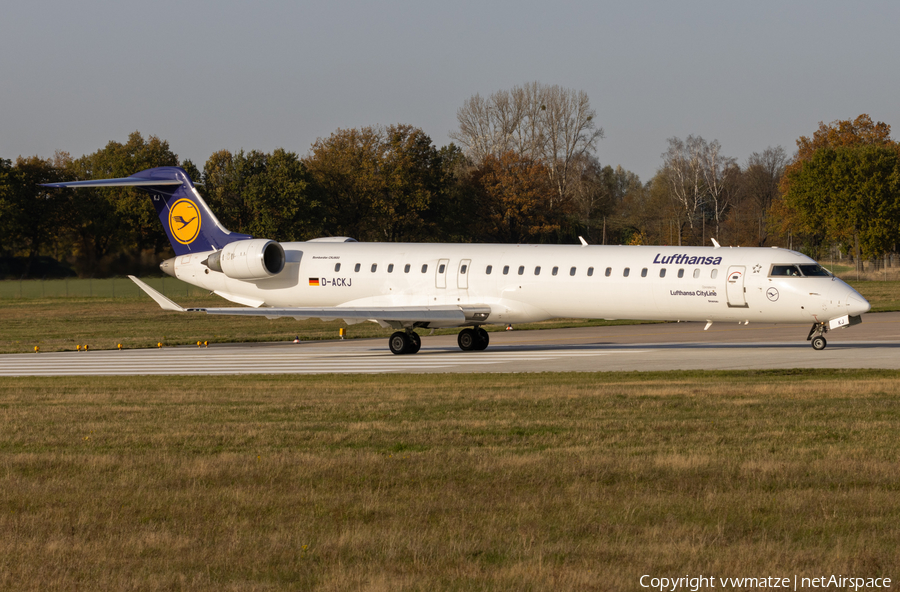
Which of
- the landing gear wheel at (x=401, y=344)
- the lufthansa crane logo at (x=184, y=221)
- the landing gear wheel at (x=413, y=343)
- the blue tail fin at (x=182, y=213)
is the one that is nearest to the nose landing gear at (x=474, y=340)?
the landing gear wheel at (x=413, y=343)

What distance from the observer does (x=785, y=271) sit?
2505cm

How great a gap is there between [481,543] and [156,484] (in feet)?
11.7

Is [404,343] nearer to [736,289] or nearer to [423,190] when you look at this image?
[736,289]

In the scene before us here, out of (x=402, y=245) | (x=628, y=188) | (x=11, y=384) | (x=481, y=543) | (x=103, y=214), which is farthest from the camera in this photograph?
(x=628, y=188)

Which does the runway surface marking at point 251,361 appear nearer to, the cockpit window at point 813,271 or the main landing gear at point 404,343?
the main landing gear at point 404,343

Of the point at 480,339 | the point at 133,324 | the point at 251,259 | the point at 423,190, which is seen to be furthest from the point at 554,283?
the point at 423,190

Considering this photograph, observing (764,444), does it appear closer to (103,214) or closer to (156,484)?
(156,484)

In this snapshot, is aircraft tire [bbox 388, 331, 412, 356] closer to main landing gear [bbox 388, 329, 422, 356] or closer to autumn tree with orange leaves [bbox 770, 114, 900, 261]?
main landing gear [bbox 388, 329, 422, 356]

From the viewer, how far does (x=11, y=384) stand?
20641 mm

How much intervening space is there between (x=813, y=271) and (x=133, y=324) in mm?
30571

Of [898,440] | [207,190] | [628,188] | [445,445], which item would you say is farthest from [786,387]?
[628,188]

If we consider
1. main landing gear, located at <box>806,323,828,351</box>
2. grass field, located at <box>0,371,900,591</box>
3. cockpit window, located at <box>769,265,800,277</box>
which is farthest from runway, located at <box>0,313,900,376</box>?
grass field, located at <box>0,371,900,591</box>

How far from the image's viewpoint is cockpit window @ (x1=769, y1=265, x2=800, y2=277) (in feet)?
82.0

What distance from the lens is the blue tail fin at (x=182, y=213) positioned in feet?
104
